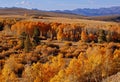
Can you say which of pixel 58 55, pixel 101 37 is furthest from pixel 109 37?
pixel 58 55

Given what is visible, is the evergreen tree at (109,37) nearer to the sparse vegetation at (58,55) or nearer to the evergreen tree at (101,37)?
the sparse vegetation at (58,55)

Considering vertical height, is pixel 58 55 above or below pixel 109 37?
above

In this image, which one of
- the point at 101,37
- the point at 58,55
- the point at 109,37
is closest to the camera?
the point at 58,55

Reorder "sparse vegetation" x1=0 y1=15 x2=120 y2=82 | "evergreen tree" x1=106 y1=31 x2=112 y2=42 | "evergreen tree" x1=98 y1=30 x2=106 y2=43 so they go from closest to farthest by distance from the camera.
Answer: "sparse vegetation" x1=0 y1=15 x2=120 y2=82, "evergreen tree" x1=98 y1=30 x2=106 y2=43, "evergreen tree" x1=106 y1=31 x2=112 y2=42

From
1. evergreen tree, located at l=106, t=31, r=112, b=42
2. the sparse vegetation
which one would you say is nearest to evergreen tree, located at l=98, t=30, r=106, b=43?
the sparse vegetation

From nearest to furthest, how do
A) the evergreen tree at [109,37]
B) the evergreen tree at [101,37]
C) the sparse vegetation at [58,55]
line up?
the sparse vegetation at [58,55], the evergreen tree at [101,37], the evergreen tree at [109,37]

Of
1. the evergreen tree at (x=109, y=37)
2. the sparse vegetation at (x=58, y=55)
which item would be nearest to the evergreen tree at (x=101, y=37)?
the sparse vegetation at (x=58, y=55)

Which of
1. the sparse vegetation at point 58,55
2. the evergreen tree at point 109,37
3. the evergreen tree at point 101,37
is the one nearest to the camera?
the sparse vegetation at point 58,55

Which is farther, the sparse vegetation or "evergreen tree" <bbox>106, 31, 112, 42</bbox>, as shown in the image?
"evergreen tree" <bbox>106, 31, 112, 42</bbox>

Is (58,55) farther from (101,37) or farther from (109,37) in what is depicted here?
(109,37)

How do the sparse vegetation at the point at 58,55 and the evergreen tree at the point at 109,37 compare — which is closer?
the sparse vegetation at the point at 58,55

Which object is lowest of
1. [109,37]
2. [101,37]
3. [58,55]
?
[109,37]

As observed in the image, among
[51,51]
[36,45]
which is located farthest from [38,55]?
[36,45]

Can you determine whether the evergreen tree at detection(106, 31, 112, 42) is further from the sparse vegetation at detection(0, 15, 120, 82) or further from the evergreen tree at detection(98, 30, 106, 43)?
the evergreen tree at detection(98, 30, 106, 43)
